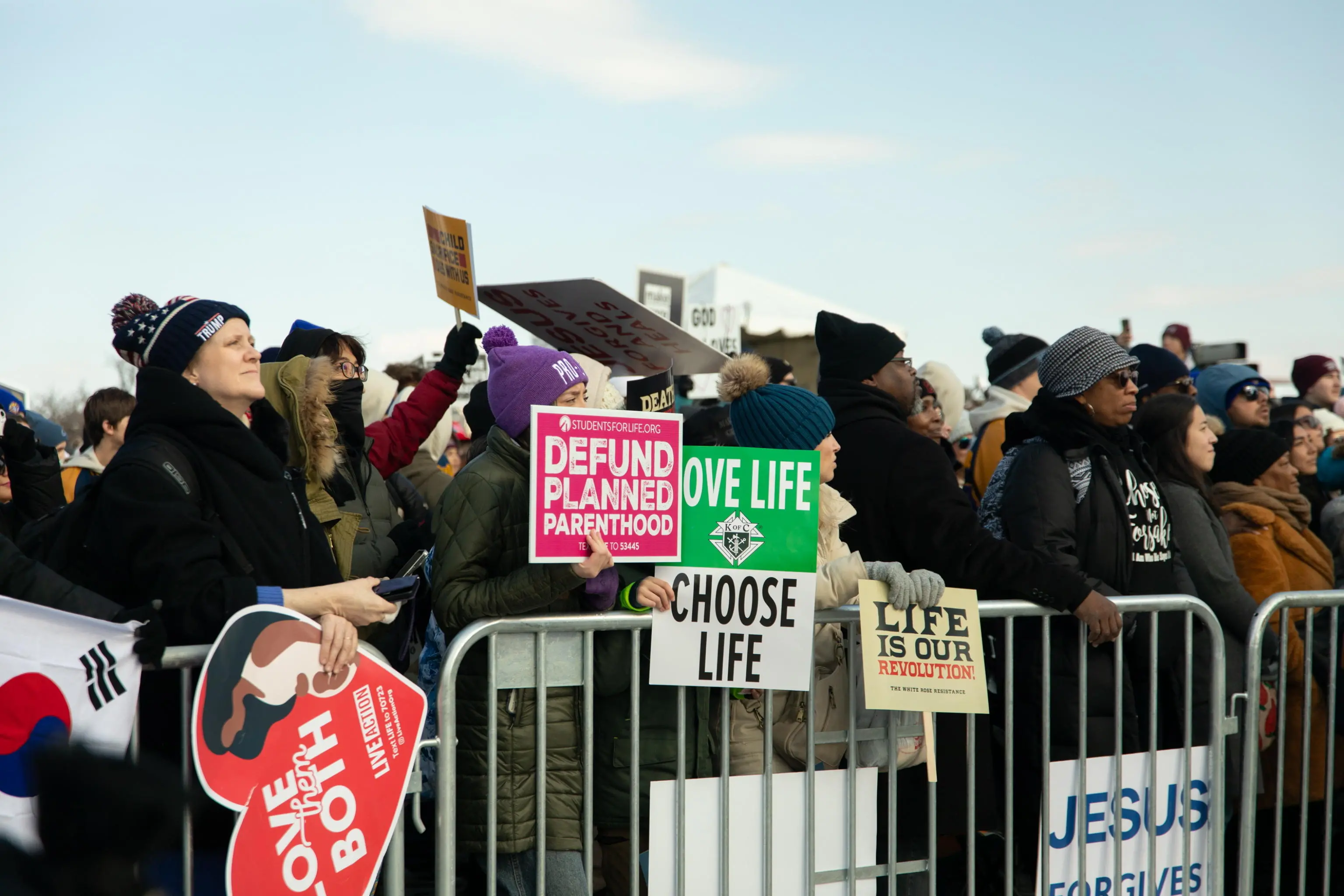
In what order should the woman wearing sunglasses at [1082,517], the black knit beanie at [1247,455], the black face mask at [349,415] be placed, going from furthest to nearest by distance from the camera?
the black knit beanie at [1247,455] < the black face mask at [349,415] < the woman wearing sunglasses at [1082,517]

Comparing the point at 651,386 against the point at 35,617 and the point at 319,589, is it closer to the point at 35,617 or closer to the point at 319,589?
the point at 319,589

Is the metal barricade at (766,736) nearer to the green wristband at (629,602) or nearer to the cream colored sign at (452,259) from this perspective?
the green wristband at (629,602)

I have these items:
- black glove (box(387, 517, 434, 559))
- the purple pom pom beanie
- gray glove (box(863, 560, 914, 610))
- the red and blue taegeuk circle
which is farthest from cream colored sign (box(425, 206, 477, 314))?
the red and blue taegeuk circle

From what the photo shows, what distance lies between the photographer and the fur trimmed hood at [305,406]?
4.14 metres

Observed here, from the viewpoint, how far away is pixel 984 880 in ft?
16.3

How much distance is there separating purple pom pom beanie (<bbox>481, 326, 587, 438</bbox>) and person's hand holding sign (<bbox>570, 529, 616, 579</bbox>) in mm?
454

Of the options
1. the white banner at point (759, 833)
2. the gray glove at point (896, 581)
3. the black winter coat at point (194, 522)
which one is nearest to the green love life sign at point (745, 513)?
the gray glove at point (896, 581)

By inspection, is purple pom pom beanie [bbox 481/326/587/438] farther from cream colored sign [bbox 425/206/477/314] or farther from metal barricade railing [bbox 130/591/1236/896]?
cream colored sign [bbox 425/206/477/314]

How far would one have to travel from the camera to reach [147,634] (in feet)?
9.91

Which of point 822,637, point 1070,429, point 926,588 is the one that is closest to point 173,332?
point 822,637

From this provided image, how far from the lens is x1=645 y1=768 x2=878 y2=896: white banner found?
3725 millimetres

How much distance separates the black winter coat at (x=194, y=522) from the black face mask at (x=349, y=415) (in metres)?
1.34

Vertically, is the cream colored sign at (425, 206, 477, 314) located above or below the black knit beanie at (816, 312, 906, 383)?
above

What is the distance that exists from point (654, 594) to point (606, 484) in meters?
0.36
